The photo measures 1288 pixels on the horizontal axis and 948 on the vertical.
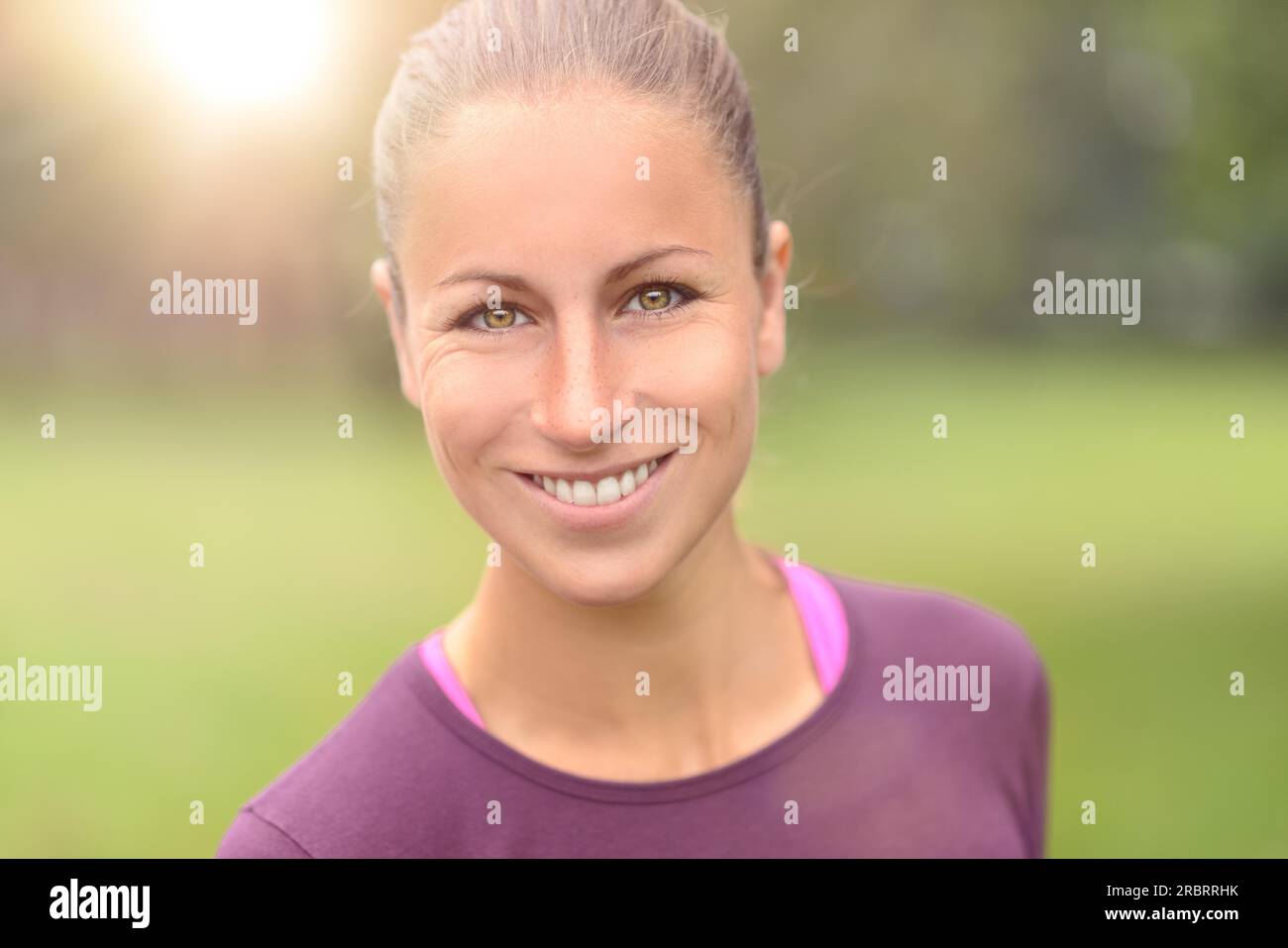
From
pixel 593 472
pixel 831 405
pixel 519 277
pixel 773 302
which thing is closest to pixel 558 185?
pixel 519 277

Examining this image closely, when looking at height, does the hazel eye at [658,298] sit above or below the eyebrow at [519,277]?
below

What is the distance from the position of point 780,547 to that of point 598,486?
5.87m

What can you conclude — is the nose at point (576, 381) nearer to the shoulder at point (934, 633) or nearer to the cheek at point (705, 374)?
the cheek at point (705, 374)

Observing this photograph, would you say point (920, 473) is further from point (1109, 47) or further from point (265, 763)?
point (265, 763)

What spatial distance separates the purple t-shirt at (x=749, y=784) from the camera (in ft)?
6.70

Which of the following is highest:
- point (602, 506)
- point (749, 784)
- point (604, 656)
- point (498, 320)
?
point (498, 320)

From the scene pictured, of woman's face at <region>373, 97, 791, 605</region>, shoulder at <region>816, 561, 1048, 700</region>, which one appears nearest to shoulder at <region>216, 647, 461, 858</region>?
woman's face at <region>373, 97, 791, 605</region>

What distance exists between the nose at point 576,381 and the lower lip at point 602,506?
0.33ft

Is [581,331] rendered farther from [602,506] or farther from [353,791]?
[353,791]

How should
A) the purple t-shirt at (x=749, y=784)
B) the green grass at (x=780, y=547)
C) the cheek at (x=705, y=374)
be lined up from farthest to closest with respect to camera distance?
the green grass at (x=780, y=547), the purple t-shirt at (x=749, y=784), the cheek at (x=705, y=374)

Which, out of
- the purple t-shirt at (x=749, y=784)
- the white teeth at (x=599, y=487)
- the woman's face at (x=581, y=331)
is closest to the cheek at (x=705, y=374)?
the woman's face at (x=581, y=331)

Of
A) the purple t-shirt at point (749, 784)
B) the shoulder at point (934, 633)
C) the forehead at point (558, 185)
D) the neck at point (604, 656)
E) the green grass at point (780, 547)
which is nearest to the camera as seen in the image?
the forehead at point (558, 185)

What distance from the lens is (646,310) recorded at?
6.30 feet

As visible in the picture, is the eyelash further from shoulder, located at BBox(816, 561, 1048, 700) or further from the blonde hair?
shoulder, located at BBox(816, 561, 1048, 700)
